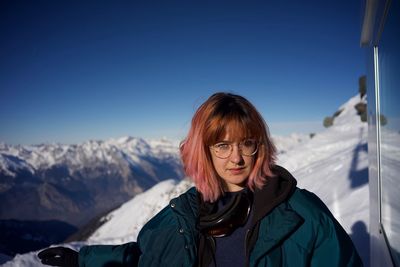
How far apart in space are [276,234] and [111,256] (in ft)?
5.52

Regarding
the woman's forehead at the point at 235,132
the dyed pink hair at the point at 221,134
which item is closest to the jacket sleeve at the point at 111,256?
the dyed pink hair at the point at 221,134

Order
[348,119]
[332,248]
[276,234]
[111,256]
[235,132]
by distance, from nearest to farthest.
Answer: [332,248]
[276,234]
[235,132]
[111,256]
[348,119]

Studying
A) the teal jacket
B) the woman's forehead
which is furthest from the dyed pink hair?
the teal jacket

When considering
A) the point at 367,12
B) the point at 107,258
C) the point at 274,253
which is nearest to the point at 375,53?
the point at 367,12

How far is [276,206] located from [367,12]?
184 cm

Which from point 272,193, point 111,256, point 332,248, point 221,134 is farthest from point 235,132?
point 111,256

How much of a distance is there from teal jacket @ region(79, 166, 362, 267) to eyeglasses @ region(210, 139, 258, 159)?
0.24 m

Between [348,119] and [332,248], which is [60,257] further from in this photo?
[348,119]

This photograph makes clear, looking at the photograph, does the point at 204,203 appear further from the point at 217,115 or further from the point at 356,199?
the point at 356,199

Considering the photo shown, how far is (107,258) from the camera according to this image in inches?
108

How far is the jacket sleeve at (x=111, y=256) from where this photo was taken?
8.84 ft

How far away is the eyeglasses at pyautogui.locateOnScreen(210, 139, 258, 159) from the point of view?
2225 mm

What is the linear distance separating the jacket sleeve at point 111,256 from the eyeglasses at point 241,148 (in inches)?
52.4

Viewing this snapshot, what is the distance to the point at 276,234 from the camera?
1.86 meters
